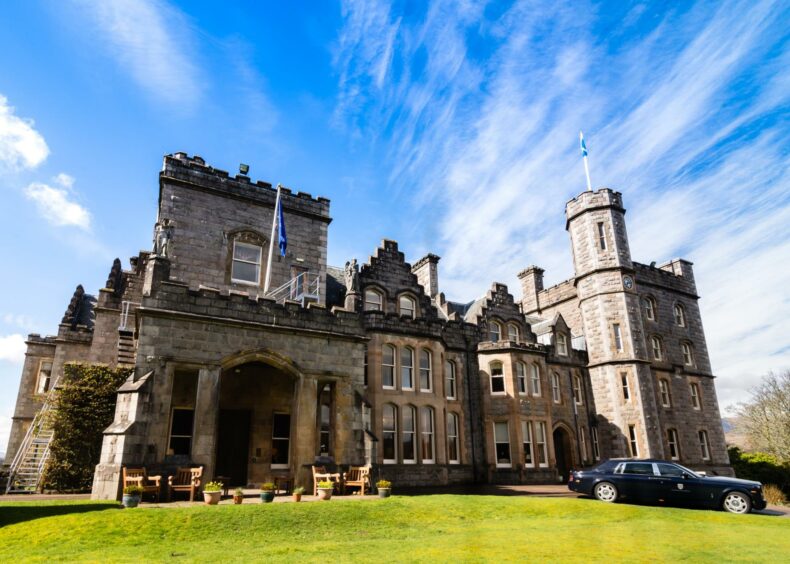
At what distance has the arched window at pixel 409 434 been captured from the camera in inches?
906

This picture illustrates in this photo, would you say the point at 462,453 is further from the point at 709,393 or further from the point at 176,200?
the point at 709,393

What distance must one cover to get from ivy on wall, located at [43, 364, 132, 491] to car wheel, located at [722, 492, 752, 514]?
20.9 metres

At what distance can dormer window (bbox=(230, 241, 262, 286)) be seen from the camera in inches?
861

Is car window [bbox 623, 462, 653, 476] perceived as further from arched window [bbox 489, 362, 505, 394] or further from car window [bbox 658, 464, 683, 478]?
arched window [bbox 489, 362, 505, 394]

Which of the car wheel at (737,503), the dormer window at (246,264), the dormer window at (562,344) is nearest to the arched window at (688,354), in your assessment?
the dormer window at (562,344)

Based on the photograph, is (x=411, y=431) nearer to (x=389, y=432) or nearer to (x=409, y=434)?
(x=409, y=434)

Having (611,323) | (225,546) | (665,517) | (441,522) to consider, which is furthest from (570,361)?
(225,546)

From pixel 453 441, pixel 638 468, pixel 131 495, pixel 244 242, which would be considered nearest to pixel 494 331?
pixel 453 441

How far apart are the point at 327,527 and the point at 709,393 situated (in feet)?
106

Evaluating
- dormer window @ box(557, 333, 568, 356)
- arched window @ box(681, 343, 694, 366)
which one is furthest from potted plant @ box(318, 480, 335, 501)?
arched window @ box(681, 343, 694, 366)

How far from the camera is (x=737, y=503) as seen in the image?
50.3 feet

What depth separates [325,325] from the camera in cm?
1872

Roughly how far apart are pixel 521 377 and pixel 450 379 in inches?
151

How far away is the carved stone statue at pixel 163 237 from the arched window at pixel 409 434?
39.8 ft
